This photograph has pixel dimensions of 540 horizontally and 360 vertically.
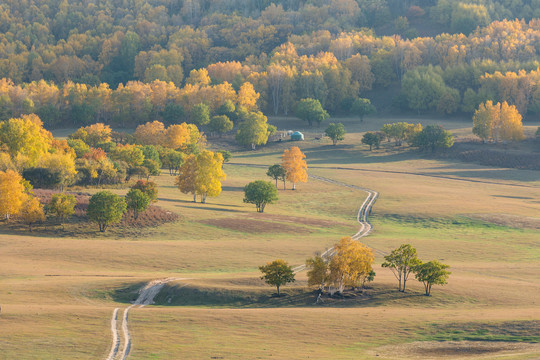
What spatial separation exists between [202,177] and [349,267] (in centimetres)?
6294

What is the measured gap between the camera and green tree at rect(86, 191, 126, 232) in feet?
319

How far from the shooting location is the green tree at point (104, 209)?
97.2 metres

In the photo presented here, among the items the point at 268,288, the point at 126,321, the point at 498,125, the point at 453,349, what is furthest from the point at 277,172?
the point at 453,349

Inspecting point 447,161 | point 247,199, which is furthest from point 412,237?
point 447,161

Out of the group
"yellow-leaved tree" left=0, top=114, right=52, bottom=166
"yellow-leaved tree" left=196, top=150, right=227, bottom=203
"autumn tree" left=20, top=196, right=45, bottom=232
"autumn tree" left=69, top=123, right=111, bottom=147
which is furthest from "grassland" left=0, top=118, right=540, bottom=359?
"autumn tree" left=69, top=123, right=111, bottom=147

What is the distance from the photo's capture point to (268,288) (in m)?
68.3

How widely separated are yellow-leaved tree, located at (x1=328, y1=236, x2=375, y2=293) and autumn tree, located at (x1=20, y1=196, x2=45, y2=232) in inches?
1948

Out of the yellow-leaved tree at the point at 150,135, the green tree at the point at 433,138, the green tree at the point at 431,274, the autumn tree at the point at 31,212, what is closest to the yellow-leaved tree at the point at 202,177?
the autumn tree at the point at 31,212

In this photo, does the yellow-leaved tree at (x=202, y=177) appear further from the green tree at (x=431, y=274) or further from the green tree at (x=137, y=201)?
the green tree at (x=431, y=274)

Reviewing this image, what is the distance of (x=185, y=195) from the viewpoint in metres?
134

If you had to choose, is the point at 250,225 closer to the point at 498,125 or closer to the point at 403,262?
the point at 403,262

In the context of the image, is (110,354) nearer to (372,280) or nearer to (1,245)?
(372,280)

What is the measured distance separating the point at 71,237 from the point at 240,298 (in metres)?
39.0

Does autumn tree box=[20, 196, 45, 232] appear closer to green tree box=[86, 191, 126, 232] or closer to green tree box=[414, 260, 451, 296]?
green tree box=[86, 191, 126, 232]
